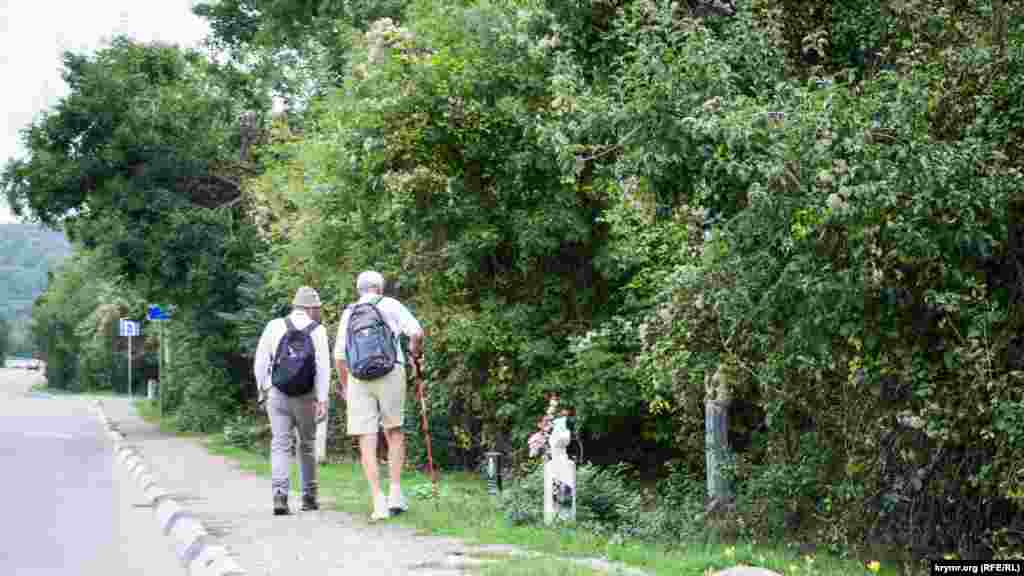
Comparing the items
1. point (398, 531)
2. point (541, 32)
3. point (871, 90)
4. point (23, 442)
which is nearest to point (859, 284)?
point (871, 90)

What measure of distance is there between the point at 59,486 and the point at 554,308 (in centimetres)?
630

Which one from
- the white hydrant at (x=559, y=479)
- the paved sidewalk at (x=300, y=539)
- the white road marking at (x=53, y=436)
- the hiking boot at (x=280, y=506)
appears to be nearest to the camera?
the paved sidewalk at (x=300, y=539)

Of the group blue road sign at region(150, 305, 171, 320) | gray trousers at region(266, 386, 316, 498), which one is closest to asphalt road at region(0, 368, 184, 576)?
gray trousers at region(266, 386, 316, 498)

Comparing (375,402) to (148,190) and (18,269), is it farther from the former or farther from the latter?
(18,269)

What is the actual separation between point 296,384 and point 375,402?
34.2 inches

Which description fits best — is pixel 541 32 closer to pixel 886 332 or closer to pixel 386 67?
pixel 386 67

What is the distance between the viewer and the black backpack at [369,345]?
10180 millimetres

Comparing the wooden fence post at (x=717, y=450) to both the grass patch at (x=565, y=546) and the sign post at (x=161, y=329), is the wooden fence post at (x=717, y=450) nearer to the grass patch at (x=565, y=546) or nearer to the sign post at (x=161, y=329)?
the grass patch at (x=565, y=546)

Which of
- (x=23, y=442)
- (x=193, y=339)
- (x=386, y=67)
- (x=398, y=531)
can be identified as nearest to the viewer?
(x=398, y=531)

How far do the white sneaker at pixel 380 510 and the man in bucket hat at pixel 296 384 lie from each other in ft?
3.24

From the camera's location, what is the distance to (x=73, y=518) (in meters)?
12.1

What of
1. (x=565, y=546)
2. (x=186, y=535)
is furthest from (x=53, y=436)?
(x=565, y=546)

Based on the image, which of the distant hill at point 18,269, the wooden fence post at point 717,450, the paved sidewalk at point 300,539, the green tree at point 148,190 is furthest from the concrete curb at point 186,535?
the distant hill at point 18,269

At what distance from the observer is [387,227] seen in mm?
16828
